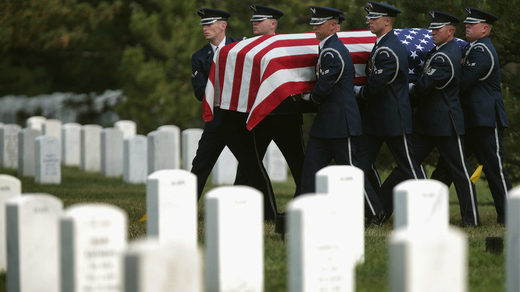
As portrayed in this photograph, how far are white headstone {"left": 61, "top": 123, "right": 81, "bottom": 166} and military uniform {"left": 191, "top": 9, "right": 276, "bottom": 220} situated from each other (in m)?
7.53

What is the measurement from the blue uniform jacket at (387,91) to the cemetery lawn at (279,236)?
0.84 meters

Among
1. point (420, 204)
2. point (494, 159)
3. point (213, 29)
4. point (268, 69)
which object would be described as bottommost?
point (420, 204)

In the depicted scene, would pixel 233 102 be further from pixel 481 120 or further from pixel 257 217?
pixel 257 217

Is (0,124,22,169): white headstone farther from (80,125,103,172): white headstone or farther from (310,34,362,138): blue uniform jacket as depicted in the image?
(310,34,362,138): blue uniform jacket

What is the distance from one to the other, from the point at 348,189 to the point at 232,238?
1068 millimetres

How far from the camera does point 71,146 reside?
16281 millimetres

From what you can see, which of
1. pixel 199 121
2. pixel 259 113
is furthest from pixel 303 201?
pixel 199 121

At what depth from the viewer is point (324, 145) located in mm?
8320

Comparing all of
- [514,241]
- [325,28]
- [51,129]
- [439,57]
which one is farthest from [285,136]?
[51,129]

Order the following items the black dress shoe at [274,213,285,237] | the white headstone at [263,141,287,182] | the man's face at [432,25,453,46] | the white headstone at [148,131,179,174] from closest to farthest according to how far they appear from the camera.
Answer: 1. the black dress shoe at [274,213,285,237]
2. the man's face at [432,25,453,46]
3. the white headstone at [148,131,179,174]
4. the white headstone at [263,141,287,182]

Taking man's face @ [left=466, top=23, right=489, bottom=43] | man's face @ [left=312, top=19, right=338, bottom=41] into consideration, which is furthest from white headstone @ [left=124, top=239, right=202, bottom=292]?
man's face @ [left=466, top=23, right=489, bottom=43]

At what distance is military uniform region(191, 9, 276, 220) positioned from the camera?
29.1 feet

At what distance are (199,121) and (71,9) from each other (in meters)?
3.87

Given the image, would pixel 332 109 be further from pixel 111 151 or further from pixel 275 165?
pixel 111 151
